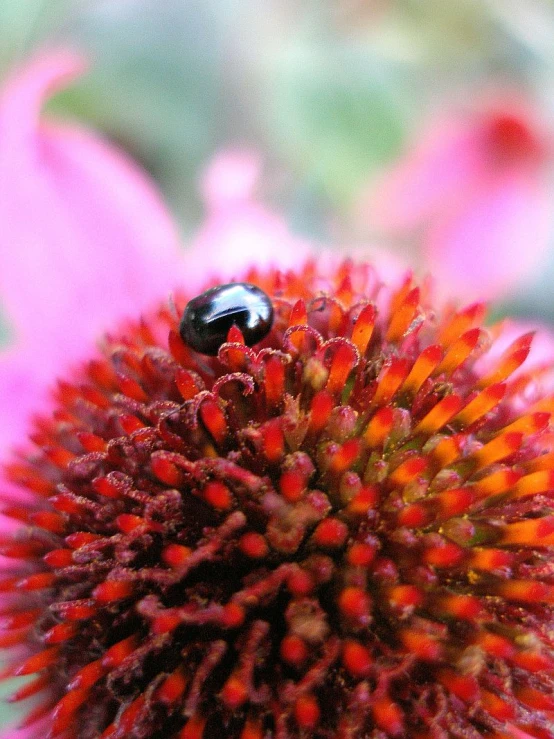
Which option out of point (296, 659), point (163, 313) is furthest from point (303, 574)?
point (163, 313)

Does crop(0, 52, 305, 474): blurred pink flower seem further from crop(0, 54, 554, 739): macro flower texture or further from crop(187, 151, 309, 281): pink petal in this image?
crop(0, 54, 554, 739): macro flower texture

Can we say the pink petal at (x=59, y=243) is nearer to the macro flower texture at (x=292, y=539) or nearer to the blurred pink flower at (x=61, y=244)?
the blurred pink flower at (x=61, y=244)

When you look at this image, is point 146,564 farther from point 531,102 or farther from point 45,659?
point 531,102

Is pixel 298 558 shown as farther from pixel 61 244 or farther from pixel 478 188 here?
pixel 478 188

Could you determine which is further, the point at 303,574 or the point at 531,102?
the point at 531,102

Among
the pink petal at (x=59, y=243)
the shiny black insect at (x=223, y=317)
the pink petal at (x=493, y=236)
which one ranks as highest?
the pink petal at (x=493, y=236)

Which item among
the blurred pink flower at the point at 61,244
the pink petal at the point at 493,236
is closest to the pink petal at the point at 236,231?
the blurred pink flower at the point at 61,244

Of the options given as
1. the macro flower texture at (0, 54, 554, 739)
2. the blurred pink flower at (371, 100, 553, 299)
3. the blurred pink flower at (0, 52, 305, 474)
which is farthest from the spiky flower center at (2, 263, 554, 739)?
the blurred pink flower at (371, 100, 553, 299)
